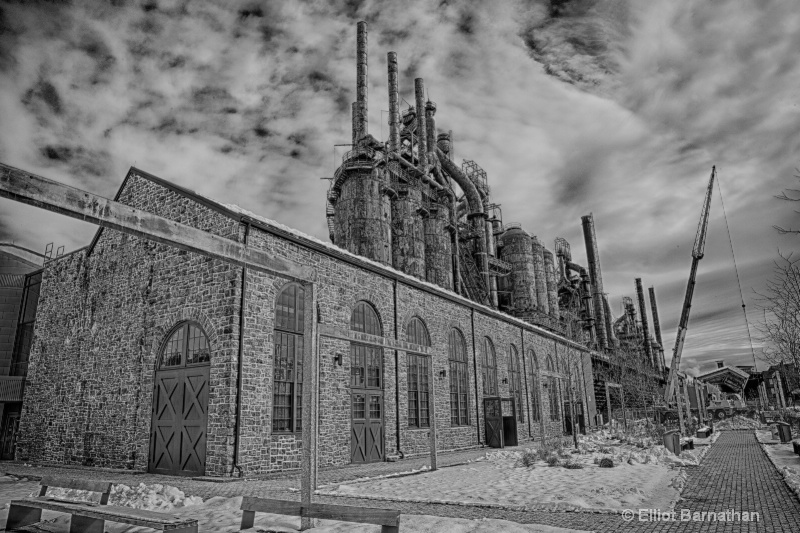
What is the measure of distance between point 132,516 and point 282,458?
752 centimetres

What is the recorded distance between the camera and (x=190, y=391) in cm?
1205

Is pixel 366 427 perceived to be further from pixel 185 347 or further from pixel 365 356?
pixel 185 347

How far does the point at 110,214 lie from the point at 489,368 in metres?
20.3

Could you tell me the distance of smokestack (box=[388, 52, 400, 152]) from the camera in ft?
106

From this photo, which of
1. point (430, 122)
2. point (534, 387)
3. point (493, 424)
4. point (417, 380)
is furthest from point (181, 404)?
point (430, 122)

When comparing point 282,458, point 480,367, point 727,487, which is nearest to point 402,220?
point 480,367

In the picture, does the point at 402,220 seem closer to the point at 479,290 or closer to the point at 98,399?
the point at 479,290

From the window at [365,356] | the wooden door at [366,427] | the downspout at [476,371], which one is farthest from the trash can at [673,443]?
the window at [365,356]

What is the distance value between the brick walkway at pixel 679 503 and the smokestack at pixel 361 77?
70.1 ft

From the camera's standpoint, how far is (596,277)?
5744 cm

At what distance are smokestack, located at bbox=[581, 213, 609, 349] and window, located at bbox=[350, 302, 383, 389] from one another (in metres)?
43.9

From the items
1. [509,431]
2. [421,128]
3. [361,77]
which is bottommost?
[509,431]

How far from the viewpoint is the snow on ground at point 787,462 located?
8.48 meters

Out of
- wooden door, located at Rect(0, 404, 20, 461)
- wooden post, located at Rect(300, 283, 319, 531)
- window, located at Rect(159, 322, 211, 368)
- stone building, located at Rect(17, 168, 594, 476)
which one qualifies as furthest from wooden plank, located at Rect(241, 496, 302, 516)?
wooden door, located at Rect(0, 404, 20, 461)
